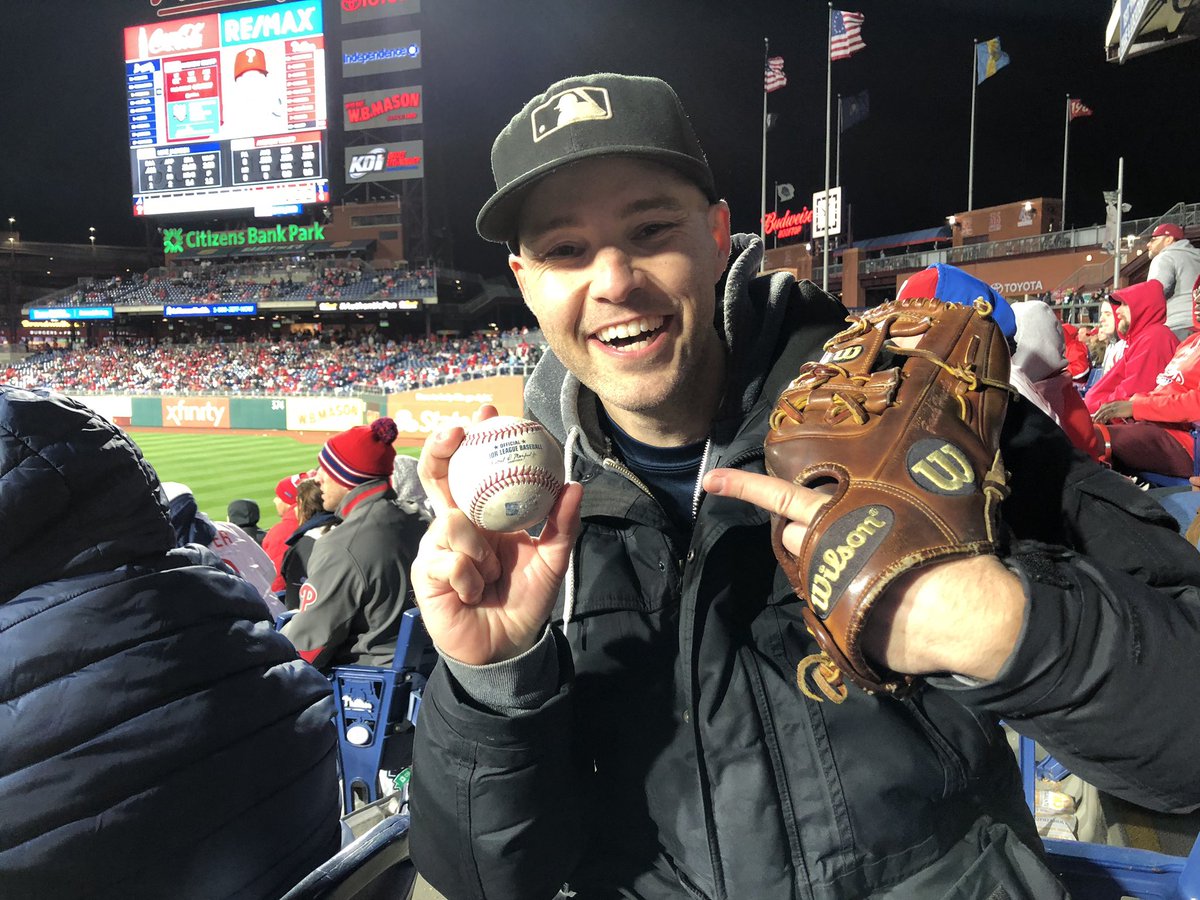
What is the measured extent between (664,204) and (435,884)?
4.32 ft

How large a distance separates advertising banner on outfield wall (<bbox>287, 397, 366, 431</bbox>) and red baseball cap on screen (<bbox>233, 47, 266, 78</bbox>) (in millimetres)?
22311

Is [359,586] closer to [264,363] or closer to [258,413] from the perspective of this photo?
[258,413]

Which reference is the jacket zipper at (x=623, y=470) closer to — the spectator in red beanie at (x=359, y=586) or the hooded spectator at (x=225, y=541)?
the spectator in red beanie at (x=359, y=586)

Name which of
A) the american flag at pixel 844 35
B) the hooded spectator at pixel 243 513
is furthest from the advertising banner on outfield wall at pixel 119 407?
the american flag at pixel 844 35

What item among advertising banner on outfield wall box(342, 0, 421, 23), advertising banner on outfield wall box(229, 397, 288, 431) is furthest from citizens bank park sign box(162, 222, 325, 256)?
advertising banner on outfield wall box(229, 397, 288, 431)

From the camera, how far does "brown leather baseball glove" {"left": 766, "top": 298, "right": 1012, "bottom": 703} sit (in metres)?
0.81

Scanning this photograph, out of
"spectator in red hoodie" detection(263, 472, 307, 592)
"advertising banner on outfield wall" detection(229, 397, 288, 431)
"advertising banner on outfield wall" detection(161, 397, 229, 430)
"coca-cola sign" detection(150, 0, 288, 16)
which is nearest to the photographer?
"spectator in red hoodie" detection(263, 472, 307, 592)

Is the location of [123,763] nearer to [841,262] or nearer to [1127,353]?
[1127,353]

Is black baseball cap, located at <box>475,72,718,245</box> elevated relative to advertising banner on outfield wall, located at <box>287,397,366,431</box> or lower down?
elevated

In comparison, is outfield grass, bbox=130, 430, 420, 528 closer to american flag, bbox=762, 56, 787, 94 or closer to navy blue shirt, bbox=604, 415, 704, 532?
navy blue shirt, bbox=604, 415, 704, 532

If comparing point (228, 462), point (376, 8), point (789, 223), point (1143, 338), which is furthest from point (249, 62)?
point (1143, 338)

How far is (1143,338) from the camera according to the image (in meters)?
5.10

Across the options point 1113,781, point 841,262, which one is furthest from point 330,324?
point 1113,781

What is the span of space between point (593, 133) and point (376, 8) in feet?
138
